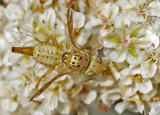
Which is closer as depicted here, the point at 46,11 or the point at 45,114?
the point at 46,11

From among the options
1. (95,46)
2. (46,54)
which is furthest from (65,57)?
(95,46)

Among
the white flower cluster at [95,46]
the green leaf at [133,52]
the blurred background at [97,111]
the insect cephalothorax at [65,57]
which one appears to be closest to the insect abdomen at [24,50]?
the insect cephalothorax at [65,57]

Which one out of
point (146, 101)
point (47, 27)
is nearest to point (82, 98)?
point (146, 101)

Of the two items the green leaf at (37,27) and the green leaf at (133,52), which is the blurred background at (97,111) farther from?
the green leaf at (37,27)

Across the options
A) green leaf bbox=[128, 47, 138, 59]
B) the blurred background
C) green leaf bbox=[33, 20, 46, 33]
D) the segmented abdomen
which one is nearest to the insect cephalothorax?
the segmented abdomen

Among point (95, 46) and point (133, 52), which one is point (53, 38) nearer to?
point (95, 46)

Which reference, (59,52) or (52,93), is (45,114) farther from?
(59,52)
